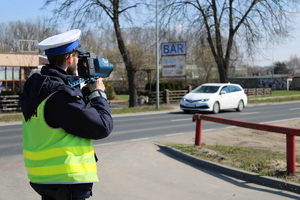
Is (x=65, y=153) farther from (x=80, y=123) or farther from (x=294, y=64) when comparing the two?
(x=294, y=64)

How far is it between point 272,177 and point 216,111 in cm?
1433

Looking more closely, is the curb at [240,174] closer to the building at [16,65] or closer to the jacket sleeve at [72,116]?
the jacket sleeve at [72,116]

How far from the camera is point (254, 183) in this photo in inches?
242

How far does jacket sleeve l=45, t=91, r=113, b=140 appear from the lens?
234 centimetres

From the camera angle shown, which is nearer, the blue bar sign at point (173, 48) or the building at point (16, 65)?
the blue bar sign at point (173, 48)

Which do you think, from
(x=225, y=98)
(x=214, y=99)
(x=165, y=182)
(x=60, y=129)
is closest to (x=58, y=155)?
(x=60, y=129)

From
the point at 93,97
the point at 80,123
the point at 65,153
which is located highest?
the point at 93,97

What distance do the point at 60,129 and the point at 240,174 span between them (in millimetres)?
4698

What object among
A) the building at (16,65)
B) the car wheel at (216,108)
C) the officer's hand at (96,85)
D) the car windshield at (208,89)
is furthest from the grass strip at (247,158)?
the building at (16,65)

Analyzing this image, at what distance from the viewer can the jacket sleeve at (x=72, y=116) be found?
7.67 feet

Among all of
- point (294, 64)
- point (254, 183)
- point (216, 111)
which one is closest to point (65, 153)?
point (254, 183)

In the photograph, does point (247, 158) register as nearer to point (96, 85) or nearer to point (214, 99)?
point (96, 85)

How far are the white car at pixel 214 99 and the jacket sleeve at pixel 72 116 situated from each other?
692 inches

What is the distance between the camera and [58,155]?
2342 mm
